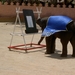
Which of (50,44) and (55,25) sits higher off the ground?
(55,25)

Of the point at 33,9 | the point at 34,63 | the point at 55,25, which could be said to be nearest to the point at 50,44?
the point at 55,25

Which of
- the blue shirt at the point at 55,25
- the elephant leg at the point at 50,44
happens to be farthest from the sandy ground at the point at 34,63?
the blue shirt at the point at 55,25

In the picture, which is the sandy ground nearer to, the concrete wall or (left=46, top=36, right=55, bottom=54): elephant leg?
(left=46, top=36, right=55, bottom=54): elephant leg

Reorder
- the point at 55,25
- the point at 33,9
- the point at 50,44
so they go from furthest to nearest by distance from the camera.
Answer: the point at 33,9, the point at 50,44, the point at 55,25

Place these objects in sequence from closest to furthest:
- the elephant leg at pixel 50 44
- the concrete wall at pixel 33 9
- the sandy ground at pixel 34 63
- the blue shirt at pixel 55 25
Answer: the sandy ground at pixel 34 63 → the blue shirt at pixel 55 25 → the elephant leg at pixel 50 44 → the concrete wall at pixel 33 9

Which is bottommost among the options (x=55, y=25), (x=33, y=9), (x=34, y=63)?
(x=33, y=9)

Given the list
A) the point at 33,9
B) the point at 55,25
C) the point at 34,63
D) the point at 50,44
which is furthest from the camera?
the point at 33,9

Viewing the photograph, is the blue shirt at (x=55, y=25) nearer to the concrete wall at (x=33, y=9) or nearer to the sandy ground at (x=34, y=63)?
the sandy ground at (x=34, y=63)

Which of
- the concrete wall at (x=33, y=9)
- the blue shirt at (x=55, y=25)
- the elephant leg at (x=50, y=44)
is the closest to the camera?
the blue shirt at (x=55, y=25)

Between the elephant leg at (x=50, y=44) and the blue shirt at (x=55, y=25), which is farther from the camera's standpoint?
the elephant leg at (x=50, y=44)

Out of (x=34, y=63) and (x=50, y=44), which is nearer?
(x=34, y=63)

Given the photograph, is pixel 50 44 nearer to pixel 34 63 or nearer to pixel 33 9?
pixel 34 63

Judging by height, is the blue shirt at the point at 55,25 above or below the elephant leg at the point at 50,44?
above

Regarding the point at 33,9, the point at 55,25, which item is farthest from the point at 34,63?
the point at 33,9
